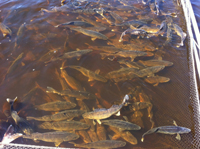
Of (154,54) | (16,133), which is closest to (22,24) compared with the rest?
(16,133)

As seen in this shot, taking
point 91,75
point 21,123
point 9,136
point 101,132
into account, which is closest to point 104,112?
point 101,132

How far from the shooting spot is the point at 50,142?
3336 millimetres

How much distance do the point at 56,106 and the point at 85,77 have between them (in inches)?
51.6


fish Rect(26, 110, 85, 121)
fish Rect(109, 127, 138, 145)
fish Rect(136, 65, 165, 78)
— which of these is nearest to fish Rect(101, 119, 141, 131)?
fish Rect(109, 127, 138, 145)

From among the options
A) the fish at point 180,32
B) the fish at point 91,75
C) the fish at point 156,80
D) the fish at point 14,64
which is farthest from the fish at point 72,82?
the fish at point 180,32

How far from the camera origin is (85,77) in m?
4.50

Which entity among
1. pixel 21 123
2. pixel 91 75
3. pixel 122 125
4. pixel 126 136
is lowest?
pixel 126 136

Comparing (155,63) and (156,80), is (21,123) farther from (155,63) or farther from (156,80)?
(155,63)

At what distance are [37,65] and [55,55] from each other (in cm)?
75

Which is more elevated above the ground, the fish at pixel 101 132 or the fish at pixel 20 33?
the fish at pixel 20 33

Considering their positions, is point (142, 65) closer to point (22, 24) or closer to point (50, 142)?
point (50, 142)

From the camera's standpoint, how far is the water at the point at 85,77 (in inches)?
145

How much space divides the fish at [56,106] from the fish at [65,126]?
0.42 metres

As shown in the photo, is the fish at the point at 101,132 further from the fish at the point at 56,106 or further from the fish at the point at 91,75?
the fish at the point at 91,75
